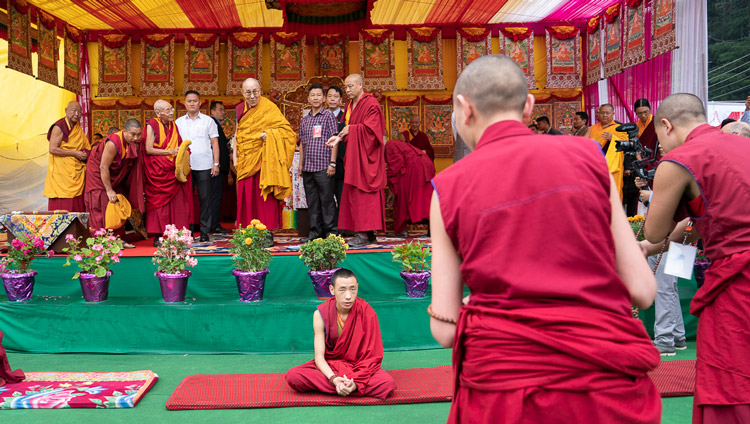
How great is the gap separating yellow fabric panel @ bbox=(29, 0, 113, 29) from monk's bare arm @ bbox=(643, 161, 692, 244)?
7606 mm

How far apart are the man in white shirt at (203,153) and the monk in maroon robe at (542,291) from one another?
5.32 meters

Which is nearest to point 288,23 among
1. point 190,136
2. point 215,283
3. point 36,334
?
point 190,136

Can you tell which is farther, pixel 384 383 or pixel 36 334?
pixel 36 334

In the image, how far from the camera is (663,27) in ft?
22.0

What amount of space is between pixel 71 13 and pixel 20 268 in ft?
16.3

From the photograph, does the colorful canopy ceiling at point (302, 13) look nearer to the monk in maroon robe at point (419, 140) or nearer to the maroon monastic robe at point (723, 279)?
the monk in maroon robe at point (419, 140)

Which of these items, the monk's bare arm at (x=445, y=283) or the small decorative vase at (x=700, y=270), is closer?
the monk's bare arm at (x=445, y=283)

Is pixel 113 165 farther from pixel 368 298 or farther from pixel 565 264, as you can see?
pixel 565 264

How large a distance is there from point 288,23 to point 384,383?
6.43m

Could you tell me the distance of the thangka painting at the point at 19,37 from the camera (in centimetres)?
727

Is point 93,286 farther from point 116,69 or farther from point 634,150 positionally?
point 116,69

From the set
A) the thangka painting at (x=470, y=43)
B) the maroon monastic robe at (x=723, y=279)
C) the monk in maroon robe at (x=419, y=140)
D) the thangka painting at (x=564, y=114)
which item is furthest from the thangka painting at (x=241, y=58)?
the maroon monastic robe at (x=723, y=279)

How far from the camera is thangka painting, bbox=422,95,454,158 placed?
31.7 ft

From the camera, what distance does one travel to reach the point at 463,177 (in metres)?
1.23
